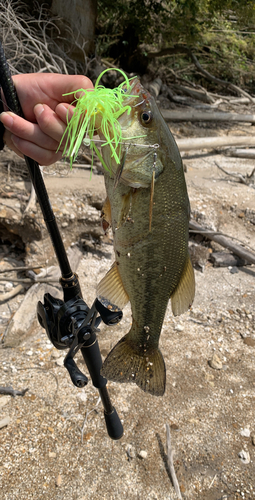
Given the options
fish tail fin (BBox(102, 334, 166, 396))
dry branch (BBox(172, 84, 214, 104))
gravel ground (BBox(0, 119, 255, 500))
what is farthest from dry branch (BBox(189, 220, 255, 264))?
dry branch (BBox(172, 84, 214, 104))

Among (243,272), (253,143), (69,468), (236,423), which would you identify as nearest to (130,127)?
(69,468)

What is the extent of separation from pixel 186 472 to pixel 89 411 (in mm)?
909

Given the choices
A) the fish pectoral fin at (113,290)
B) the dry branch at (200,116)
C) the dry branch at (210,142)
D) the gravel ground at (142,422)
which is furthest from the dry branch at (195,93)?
the fish pectoral fin at (113,290)

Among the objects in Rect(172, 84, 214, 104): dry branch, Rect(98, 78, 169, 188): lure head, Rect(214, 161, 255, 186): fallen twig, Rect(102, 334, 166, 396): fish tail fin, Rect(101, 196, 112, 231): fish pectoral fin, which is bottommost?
Rect(214, 161, 255, 186): fallen twig

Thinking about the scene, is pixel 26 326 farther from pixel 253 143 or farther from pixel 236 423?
pixel 253 143

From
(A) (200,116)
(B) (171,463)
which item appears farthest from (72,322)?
(A) (200,116)

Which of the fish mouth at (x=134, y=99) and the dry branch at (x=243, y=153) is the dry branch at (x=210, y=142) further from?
the fish mouth at (x=134, y=99)

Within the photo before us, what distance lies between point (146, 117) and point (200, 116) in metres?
8.61

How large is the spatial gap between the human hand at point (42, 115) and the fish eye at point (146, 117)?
27 centimetres

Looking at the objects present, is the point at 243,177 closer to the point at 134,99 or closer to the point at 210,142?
the point at 210,142

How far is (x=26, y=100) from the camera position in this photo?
139 cm

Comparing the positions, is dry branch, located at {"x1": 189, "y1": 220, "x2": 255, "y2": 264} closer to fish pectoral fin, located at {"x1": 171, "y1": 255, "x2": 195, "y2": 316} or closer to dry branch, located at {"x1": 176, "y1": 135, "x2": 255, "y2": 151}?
dry branch, located at {"x1": 176, "y1": 135, "x2": 255, "y2": 151}

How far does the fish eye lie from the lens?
1.16m

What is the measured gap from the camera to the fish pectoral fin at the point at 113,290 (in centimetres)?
138
